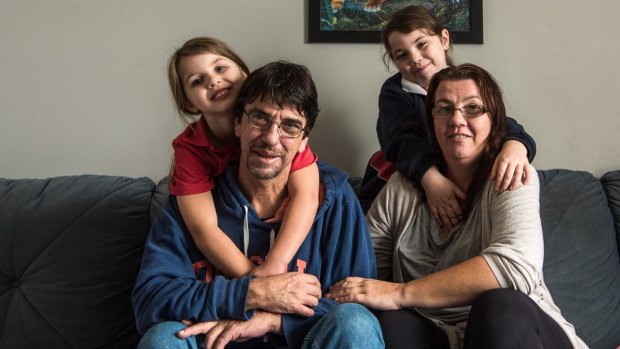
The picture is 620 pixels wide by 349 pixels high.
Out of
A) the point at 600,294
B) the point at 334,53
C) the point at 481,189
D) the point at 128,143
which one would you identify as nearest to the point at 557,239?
the point at 600,294

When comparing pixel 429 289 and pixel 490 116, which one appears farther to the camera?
pixel 490 116

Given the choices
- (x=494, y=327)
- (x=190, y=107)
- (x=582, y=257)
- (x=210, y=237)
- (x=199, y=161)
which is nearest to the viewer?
(x=494, y=327)

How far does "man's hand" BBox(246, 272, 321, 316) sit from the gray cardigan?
0.35 meters

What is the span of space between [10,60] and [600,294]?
7.39 feet

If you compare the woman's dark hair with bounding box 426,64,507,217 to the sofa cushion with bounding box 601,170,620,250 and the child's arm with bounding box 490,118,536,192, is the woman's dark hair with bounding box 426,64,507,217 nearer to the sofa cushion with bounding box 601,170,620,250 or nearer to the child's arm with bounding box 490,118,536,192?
the child's arm with bounding box 490,118,536,192

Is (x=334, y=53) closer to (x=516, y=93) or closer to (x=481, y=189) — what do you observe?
(x=516, y=93)

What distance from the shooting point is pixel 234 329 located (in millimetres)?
1402

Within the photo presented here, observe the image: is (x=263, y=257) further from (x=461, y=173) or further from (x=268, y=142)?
(x=461, y=173)

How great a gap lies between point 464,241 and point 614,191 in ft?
2.70

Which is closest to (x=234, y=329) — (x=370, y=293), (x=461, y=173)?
(x=370, y=293)

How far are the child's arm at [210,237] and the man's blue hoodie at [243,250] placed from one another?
5 centimetres

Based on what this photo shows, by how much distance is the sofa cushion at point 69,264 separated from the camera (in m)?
1.84

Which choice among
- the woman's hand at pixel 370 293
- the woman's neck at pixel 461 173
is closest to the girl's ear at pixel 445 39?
the woman's neck at pixel 461 173

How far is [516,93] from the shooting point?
218 centimetres
